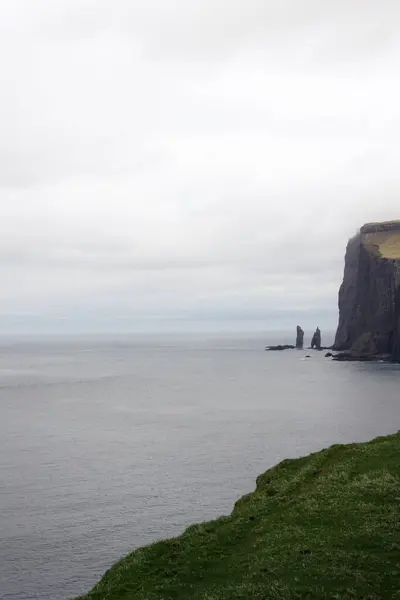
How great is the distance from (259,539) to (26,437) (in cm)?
7580

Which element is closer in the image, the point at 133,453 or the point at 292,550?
the point at 292,550

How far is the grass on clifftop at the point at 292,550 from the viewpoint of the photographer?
69.1 ft

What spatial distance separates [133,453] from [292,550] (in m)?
61.5

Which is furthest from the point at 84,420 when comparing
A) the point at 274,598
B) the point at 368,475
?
the point at 274,598

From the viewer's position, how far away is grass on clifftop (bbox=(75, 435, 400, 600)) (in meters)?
21.1

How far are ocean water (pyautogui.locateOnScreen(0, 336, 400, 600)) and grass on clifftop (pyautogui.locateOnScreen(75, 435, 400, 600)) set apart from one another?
1522 centimetres

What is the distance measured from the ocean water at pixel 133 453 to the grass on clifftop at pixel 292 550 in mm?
15215

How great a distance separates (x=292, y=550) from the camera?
961 inches

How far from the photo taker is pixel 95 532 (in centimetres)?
5038

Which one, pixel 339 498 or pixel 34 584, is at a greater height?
pixel 339 498

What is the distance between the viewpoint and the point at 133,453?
8306 cm

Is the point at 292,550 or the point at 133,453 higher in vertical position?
the point at 292,550

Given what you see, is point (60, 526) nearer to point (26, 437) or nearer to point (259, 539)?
point (259, 539)

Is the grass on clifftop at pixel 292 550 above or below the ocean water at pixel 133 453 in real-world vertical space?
above
